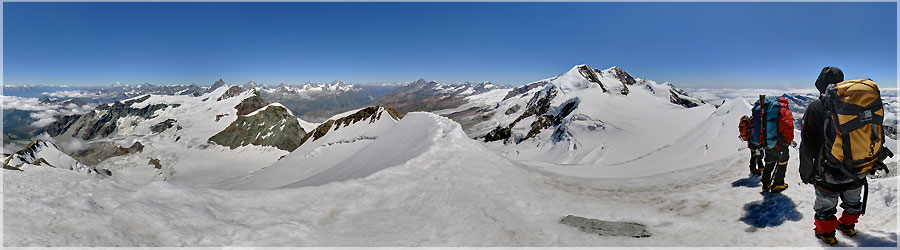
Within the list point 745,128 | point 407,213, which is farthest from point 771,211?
point 407,213

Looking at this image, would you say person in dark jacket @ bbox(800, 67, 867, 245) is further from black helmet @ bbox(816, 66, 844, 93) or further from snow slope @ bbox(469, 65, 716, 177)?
snow slope @ bbox(469, 65, 716, 177)

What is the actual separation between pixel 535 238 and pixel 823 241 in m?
4.58

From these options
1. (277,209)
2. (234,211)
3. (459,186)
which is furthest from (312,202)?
(459,186)

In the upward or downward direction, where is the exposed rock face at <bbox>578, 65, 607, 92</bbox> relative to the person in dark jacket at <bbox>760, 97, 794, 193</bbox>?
upward

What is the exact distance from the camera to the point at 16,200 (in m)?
6.02

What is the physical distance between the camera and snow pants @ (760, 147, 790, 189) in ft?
28.9

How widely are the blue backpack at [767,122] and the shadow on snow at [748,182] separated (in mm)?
1118

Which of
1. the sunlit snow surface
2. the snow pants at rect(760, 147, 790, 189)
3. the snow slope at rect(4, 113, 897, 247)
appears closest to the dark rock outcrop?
the sunlit snow surface

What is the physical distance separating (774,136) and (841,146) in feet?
14.7

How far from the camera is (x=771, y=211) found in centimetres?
796

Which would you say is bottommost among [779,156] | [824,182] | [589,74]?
[824,182]

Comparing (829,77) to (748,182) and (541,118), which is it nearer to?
(748,182)

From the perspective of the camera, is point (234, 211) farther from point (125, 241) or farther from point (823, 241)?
point (823, 241)

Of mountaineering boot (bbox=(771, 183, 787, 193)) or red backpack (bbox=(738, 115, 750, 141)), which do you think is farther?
red backpack (bbox=(738, 115, 750, 141))
